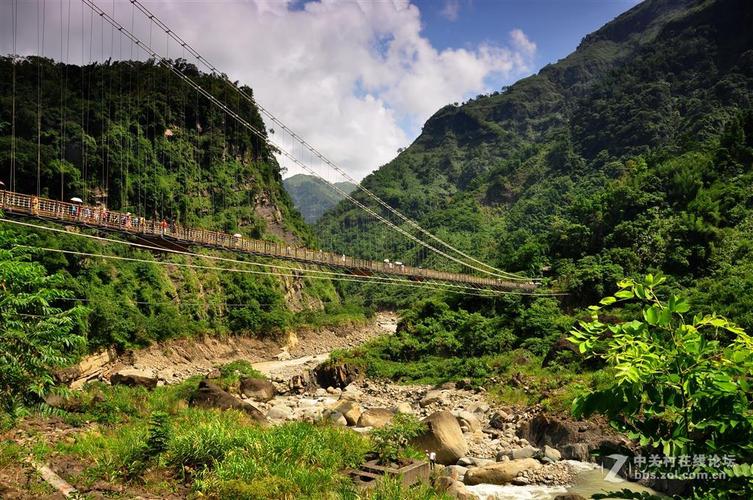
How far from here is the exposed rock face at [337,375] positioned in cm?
2772

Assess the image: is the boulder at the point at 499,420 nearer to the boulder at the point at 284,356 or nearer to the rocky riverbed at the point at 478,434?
the rocky riverbed at the point at 478,434

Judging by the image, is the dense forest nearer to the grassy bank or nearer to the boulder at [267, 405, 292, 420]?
the boulder at [267, 405, 292, 420]

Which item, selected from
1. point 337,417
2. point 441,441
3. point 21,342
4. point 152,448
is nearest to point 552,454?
point 441,441

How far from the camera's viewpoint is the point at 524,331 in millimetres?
29203

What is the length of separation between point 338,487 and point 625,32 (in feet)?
470

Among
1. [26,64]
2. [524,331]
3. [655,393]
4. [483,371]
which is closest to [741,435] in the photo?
[655,393]

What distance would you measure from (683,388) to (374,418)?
16.0 m

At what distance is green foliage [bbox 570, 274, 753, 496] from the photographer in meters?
2.34

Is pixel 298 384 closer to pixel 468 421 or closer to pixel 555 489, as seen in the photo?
pixel 468 421

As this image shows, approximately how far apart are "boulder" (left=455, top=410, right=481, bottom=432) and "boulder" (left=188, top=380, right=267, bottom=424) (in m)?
6.31

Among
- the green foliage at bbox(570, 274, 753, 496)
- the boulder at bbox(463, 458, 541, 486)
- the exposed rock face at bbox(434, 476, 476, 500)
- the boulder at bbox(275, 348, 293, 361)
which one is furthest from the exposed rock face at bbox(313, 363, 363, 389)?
the green foliage at bbox(570, 274, 753, 496)

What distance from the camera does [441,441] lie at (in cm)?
1430

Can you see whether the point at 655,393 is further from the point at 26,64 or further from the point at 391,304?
the point at 391,304

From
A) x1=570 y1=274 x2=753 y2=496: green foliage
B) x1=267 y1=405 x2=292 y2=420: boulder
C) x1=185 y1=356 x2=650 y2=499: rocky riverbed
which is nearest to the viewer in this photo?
x1=570 y1=274 x2=753 y2=496: green foliage
